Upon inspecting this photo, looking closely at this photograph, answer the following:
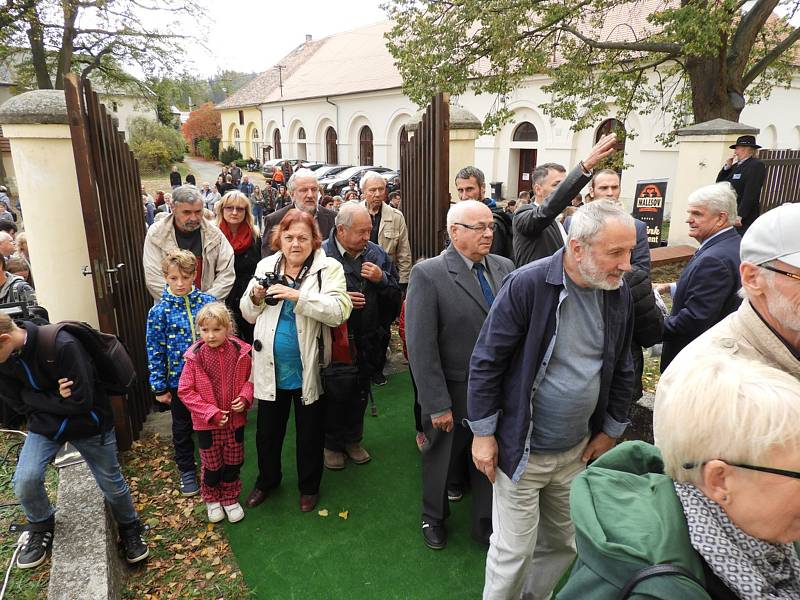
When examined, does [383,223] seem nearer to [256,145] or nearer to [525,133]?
[525,133]

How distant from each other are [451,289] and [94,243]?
2.45 m

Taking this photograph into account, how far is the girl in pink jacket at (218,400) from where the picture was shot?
127 inches

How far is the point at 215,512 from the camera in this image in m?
3.38

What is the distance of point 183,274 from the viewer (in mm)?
3490

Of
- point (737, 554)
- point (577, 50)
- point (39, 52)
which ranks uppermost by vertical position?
point (39, 52)

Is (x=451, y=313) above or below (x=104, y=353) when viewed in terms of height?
above

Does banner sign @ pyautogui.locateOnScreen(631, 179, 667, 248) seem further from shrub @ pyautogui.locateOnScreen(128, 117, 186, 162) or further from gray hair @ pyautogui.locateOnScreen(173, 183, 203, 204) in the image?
shrub @ pyautogui.locateOnScreen(128, 117, 186, 162)

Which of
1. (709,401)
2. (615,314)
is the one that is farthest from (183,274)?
(709,401)

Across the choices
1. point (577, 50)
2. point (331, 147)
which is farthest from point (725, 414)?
point (331, 147)

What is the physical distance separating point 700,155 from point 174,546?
10.1 m

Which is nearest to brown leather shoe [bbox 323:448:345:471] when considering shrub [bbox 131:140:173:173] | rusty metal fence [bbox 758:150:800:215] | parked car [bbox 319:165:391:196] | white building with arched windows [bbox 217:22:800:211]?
rusty metal fence [bbox 758:150:800:215]

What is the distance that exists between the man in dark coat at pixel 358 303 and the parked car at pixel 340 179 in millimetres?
18539

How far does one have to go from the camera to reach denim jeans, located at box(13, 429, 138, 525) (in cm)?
277

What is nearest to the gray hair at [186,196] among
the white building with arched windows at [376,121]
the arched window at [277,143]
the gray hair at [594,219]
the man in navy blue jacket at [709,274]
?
the gray hair at [594,219]
